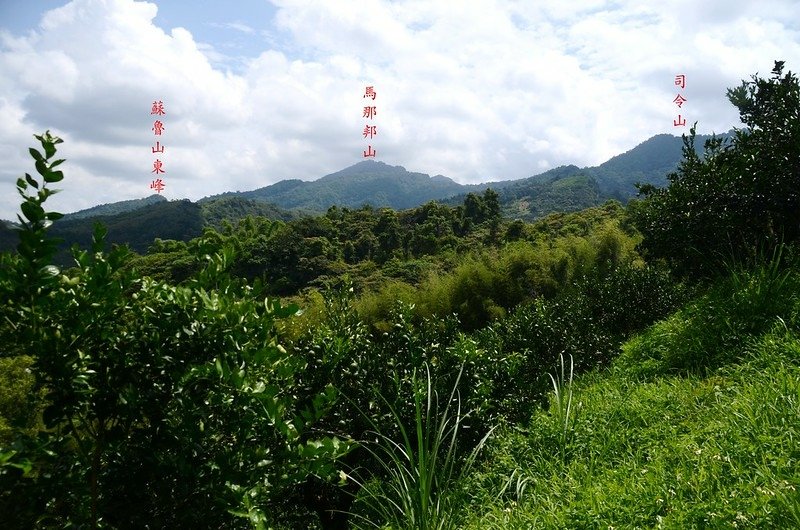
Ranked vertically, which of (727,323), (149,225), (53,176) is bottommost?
(727,323)

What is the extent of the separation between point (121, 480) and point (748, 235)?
6.11m

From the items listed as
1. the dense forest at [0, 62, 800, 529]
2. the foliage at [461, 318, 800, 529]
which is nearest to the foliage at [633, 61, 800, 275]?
the dense forest at [0, 62, 800, 529]

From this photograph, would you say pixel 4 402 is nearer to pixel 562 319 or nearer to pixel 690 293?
pixel 562 319

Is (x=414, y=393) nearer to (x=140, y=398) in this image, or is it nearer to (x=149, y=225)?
(x=140, y=398)

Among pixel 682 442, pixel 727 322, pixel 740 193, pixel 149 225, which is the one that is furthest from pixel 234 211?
pixel 682 442

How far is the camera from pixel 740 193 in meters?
5.43

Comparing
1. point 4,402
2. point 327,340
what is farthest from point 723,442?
point 4,402

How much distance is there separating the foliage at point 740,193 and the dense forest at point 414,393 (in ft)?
0.09

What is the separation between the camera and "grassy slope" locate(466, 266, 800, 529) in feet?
6.63

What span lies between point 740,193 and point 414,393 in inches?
183

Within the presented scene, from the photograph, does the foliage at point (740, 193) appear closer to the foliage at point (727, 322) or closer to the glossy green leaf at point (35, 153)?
the foliage at point (727, 322)

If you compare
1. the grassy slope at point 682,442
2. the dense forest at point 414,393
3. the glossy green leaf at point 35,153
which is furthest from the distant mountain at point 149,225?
the glossy green leaf at point 35,153

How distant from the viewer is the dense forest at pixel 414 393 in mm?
1581

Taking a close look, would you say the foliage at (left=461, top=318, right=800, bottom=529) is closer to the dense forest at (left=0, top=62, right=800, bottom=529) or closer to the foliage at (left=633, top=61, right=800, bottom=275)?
the dense forest at (left=0, top=62, right=800, bottom=529)
